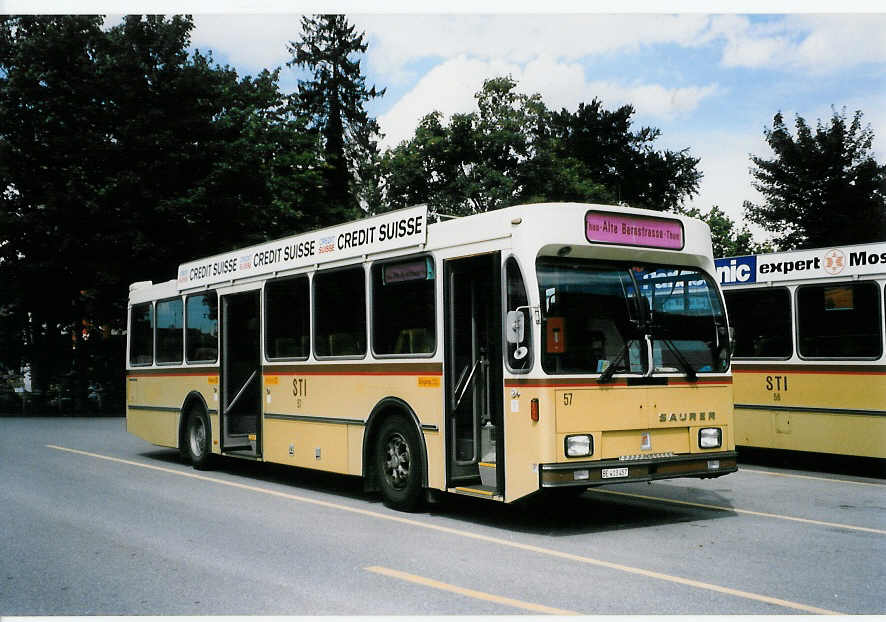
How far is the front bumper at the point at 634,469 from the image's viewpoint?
8.22 meters

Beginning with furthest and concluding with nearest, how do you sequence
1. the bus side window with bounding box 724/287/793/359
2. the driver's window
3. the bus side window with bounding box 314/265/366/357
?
the bus side window with bounding box 724/287/793/359 → the bus side window with bounding box 314/265/366/357 → the driver's window

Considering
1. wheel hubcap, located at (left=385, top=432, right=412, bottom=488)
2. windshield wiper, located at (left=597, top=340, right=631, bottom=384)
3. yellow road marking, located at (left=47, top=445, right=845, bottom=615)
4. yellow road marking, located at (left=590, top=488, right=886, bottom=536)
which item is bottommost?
yellow road marking, located at (left=590, top=488, right=886, bottom=536)

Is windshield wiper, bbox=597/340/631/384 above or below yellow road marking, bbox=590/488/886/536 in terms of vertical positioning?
above

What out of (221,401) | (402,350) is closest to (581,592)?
(402,350)

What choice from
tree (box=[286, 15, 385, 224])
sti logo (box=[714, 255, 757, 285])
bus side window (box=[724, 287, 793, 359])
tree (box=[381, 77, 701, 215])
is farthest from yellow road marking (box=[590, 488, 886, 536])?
tree (box=[286, 15, 385, 224])

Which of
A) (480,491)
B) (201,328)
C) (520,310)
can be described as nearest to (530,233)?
(520,310)

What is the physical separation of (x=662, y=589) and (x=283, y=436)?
23.2ft

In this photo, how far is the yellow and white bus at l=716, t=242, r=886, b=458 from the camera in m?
12.2

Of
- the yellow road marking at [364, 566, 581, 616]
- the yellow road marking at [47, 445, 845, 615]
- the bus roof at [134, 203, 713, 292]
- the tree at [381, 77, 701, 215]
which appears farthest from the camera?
the tree at [381, 77, 701, 215]

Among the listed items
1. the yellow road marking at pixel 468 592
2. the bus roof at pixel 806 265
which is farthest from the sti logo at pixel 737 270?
the yellow road marking at pixel 468 592

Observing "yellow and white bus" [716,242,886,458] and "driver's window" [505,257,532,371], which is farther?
"yellow and white bus" [716,242,886,458]

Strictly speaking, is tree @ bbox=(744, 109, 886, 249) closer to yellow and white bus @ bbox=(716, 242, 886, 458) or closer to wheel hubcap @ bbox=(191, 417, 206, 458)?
yellow and white bus @ bbox=(716, 242, 886, 458)

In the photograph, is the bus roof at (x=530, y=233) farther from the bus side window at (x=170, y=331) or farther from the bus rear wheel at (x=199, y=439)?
the bus side window at (x=170, y=331)

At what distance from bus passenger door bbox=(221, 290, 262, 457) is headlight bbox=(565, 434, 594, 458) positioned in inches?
259
